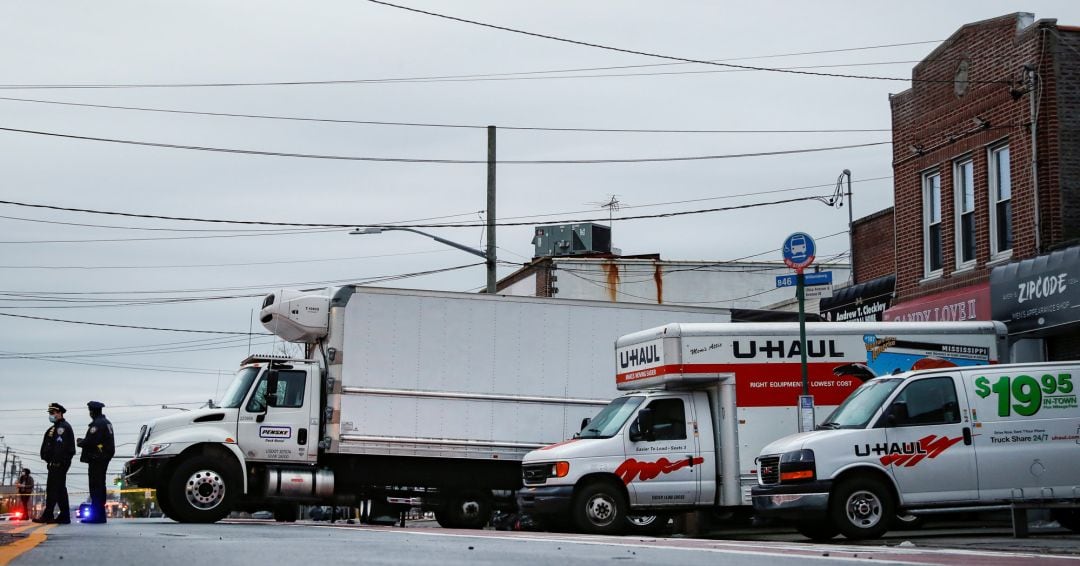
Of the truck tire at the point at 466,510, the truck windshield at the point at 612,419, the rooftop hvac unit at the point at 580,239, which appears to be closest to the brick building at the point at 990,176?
the truck windshield at the point at 612,419

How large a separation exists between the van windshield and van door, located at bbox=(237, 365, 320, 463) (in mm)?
8588

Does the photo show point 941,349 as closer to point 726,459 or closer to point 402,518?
point 726,459

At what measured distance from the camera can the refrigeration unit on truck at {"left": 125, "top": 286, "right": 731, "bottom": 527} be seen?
20.8 metres

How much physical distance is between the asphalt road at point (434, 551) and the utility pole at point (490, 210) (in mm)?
14654

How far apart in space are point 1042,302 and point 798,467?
6.55 metres

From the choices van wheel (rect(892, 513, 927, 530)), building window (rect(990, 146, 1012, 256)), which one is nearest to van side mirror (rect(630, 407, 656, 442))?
van wheel (rect(892, 513, 927, 530))

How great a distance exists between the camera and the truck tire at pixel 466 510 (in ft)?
70.4

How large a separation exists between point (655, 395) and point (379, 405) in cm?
456

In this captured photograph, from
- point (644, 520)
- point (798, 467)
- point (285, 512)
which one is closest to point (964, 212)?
point (644, 520)

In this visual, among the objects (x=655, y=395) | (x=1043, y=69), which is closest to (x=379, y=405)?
(x=655, y=395)

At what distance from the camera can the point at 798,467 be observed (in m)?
15.3

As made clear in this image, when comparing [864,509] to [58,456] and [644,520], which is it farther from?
[58,456]

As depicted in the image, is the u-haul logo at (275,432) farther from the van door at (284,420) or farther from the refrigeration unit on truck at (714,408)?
the refrigeration unit on truck at (714,408)

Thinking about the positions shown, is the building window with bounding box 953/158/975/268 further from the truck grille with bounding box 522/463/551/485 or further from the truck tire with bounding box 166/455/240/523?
the truck tire with bounding box 166/455/240/523
